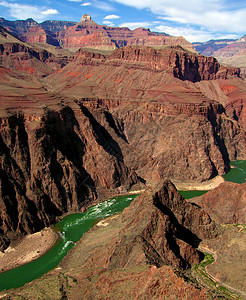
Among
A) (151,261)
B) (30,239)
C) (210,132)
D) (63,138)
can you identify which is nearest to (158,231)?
(151,261)

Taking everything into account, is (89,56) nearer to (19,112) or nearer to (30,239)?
(19,112)

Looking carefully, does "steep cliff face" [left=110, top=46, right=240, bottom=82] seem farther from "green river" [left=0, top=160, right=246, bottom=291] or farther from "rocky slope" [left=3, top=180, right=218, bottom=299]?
"rocky slope" [left=3, top=180, right=218, bottom=299]

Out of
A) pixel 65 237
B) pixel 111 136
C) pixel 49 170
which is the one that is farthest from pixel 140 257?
pixel 111 136

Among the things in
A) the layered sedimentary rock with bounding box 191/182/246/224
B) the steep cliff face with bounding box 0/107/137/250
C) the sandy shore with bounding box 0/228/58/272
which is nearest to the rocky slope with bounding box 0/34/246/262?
the steep cliff face with bounding box 0/107/137/250

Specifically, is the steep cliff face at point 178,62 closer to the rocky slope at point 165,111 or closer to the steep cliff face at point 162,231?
the rocky slope at point 165,111

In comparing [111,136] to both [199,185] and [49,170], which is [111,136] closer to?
[199,185]
